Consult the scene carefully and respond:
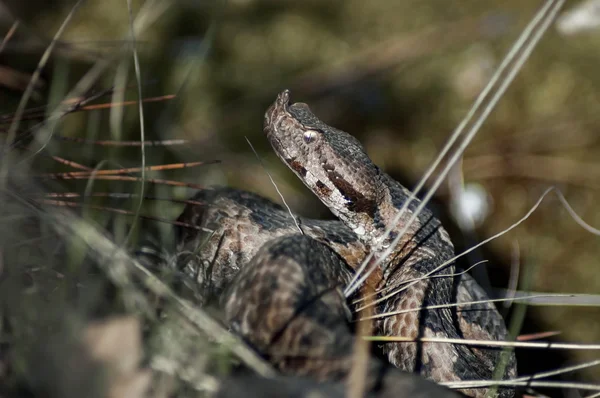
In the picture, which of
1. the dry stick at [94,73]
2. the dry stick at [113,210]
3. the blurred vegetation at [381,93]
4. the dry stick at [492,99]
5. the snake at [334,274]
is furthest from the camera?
the blurred vegetation at [381,93]

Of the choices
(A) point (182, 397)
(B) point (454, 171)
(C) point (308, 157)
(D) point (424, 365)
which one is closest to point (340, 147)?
(C) point (308, 157)

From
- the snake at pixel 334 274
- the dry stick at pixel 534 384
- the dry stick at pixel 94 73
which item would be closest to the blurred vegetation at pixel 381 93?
the dry stick at pixel 94 73

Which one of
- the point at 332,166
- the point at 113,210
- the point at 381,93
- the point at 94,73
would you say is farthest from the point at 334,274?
the point at 381,93

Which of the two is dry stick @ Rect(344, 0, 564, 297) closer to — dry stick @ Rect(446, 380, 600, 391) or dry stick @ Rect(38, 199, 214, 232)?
dry stick @ Rect(446, 380, 600, 391)

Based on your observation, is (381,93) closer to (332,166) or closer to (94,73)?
(94,73)

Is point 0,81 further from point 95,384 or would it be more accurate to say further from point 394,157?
point 95,384

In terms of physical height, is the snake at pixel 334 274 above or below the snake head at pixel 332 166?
below

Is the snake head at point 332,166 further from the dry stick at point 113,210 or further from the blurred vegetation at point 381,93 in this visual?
the blurred vegetation at point 381,93
